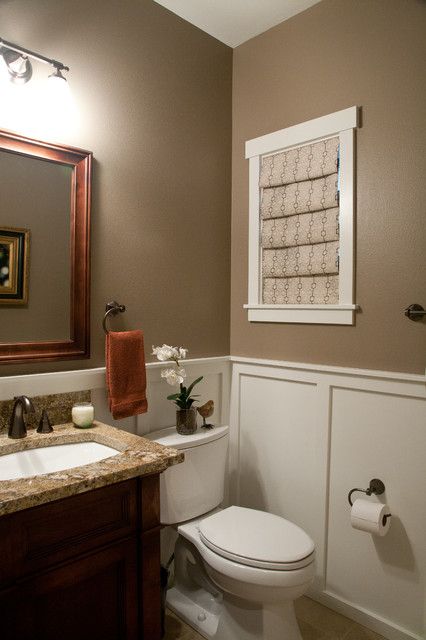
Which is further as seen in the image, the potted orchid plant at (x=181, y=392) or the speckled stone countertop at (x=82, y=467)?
the potted orchid plant at (x=181, y=392)

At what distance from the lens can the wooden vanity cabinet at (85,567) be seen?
3.60 ft

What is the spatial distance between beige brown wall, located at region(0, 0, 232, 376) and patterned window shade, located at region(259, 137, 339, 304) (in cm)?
27

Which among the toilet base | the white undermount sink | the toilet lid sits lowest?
the toilet base

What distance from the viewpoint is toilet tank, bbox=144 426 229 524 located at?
5.83ft

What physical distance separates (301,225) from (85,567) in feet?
5.20

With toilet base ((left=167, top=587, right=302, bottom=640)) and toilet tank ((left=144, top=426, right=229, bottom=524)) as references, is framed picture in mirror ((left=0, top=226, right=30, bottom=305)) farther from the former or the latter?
toilet base ((left=167, top=587, right=302, bottom=640))

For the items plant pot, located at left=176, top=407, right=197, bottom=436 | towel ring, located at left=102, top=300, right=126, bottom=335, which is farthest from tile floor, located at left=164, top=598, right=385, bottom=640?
towel ring, located at left=102, top=300, right=126, bottom=335

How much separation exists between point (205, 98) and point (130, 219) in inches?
31.9

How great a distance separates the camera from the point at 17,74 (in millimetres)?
1561

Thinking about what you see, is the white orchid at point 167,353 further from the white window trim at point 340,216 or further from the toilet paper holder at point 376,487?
the toilet paper holder at point 376,487

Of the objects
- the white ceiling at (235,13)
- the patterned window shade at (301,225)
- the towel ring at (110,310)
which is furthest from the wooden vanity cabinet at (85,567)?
the white ceiling at (235,13)

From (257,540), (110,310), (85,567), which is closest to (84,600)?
(85,567)

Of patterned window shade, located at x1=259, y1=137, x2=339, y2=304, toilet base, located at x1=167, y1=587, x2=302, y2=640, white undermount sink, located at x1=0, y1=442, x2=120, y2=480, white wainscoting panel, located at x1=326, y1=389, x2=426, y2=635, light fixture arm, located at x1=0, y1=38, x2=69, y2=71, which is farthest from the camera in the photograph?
patterned window shade, located at x1=259, y1=137, x2=339, y2=304

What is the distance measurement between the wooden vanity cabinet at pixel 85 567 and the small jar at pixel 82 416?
1.37 ft
